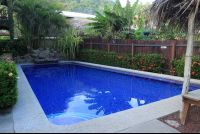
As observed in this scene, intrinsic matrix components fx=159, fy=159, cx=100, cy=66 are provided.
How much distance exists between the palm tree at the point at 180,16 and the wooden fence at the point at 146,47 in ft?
13.0

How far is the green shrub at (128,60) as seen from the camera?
8.28 meters

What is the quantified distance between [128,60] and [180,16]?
20.3ft

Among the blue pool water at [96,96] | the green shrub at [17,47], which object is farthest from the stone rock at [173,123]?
the green shrub at [17,47]

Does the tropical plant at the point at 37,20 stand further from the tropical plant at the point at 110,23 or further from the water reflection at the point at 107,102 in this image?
the water reflection at the point at 107,102

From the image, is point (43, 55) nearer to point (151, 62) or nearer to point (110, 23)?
point (110, 23)

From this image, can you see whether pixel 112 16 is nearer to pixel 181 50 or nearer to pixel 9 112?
pixel 181 50

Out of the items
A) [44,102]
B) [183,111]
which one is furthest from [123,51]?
[183,111]

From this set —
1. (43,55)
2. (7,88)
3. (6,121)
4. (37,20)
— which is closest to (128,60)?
(7,88)

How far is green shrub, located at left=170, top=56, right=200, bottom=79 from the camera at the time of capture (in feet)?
21.7

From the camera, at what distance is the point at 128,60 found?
31.7 feet

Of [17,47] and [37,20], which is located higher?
[37,20]

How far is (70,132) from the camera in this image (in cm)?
268

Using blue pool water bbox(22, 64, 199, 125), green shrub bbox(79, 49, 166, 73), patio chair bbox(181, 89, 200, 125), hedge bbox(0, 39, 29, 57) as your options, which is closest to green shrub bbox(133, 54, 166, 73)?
green shrub bbox(79, 49, 166, 73)

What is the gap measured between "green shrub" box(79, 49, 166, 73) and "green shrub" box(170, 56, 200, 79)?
2.07ft
